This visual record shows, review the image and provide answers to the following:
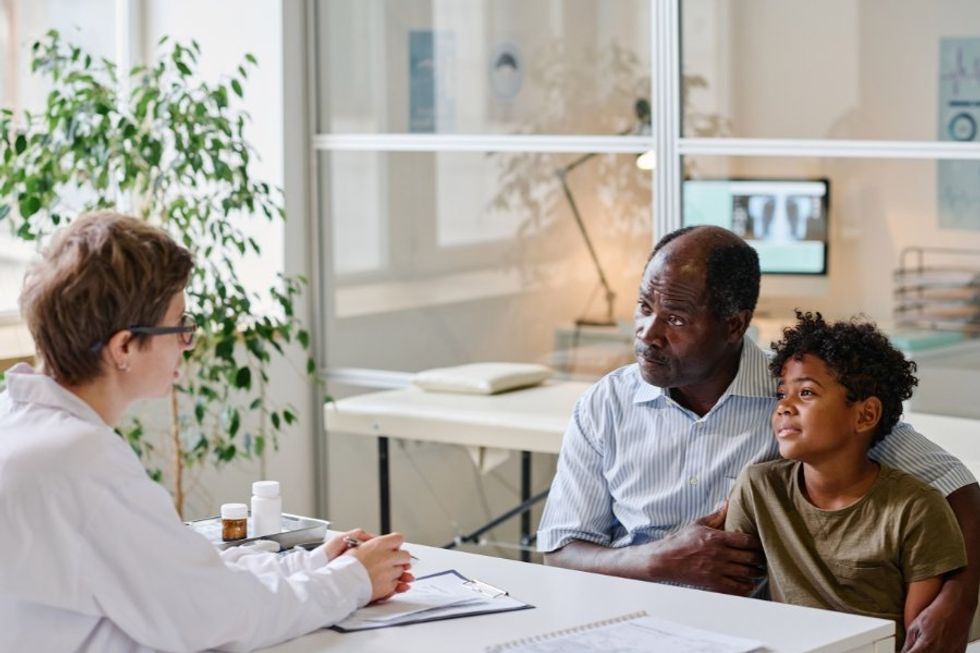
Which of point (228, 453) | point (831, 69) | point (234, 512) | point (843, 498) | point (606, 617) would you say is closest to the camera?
point (606, 617)

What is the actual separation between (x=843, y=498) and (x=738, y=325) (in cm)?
41

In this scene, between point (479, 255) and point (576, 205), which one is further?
point (479, 255)

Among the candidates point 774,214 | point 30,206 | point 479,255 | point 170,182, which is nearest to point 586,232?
point 479,255

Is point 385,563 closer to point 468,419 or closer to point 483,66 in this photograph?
point 468,419

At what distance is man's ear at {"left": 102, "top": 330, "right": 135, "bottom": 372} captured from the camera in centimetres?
192

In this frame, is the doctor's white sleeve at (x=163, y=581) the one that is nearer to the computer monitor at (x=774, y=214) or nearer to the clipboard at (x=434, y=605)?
the clipboard at (x=434, y=605)

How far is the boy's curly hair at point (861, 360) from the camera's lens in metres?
2.41

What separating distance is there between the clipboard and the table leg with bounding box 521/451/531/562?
2.26 meters

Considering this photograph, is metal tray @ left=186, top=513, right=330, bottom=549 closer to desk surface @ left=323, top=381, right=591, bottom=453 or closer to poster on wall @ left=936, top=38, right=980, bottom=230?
desk surface @ left=323, top=381, right=591, bottom=453

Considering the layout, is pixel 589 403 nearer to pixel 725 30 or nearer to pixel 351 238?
pixel 725 30

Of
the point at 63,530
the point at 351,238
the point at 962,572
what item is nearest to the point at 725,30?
the point at 351,238

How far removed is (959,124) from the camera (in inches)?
149

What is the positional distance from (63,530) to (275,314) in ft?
9.99

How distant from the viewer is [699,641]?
6.42ft
